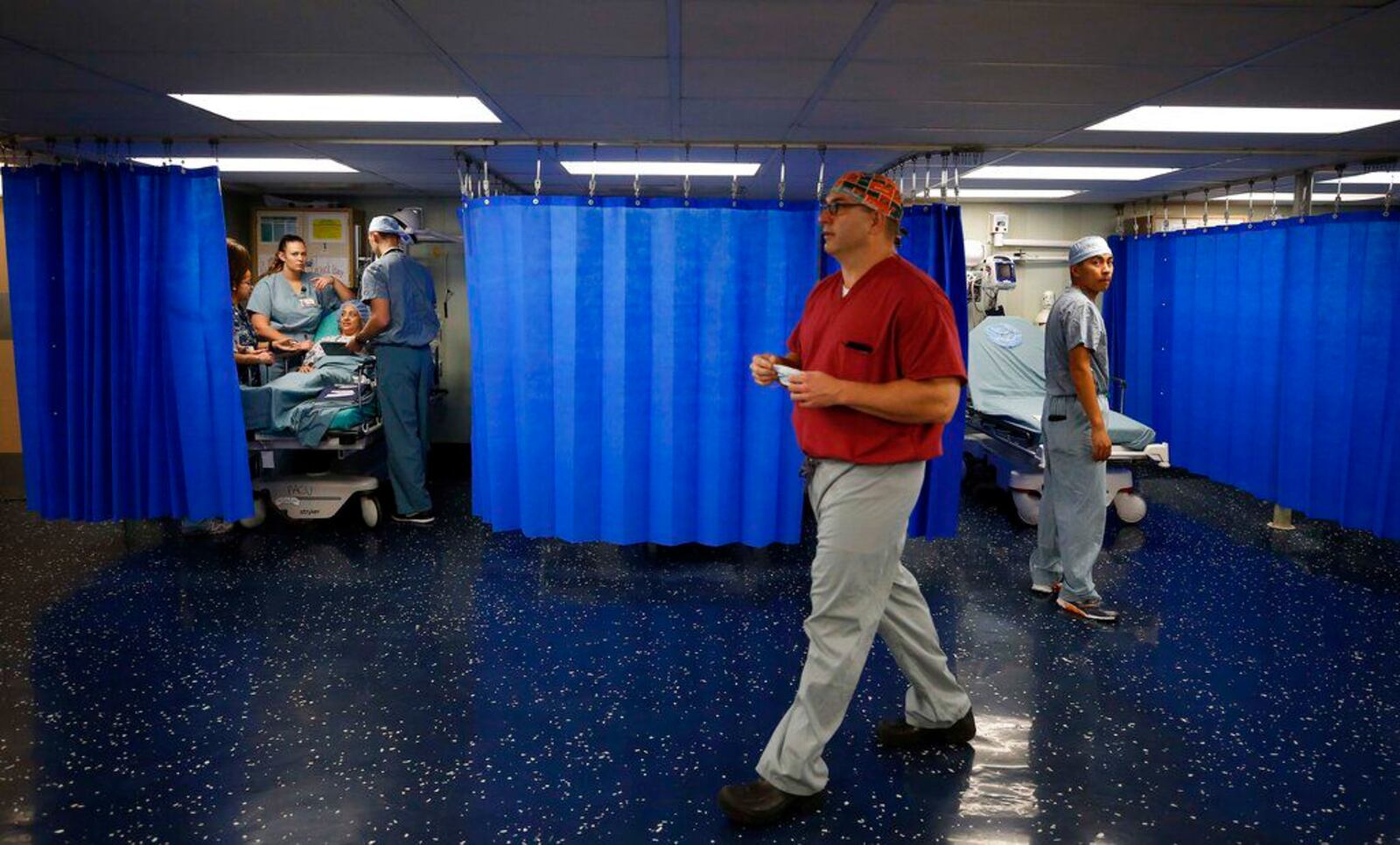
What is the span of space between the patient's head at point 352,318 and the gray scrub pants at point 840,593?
3806 mm

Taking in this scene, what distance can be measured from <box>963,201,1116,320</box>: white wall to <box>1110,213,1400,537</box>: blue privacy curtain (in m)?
0.80

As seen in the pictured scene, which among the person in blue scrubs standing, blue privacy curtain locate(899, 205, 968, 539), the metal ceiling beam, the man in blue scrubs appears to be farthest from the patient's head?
the man in blue scrubs

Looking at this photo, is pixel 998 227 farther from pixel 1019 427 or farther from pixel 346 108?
pixel 346 108

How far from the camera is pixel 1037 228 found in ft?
23.1

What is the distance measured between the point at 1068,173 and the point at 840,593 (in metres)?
4.17

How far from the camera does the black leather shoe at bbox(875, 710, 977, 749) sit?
2555 millimetres

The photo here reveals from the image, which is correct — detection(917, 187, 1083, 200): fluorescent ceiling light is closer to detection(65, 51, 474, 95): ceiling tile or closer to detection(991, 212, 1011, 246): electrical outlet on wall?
detection(991, 212, 1011, 246): electrical outlet on wall

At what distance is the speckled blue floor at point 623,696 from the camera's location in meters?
2.23

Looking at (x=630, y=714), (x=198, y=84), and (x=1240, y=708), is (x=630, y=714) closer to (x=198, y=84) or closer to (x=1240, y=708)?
(x=1240, y=708)

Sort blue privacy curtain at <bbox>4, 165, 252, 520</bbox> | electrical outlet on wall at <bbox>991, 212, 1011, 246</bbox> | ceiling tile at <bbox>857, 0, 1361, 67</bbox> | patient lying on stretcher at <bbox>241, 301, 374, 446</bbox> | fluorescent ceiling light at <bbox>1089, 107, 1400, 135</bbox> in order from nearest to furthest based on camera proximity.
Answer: ceiling tile at <bbox>857, 0, 1361, 67</bbox>, fluorescent ceiling light at <bbox>1089, 107, 1400, 135</bbox>, blue privacy curtain at <bbox>4, 165, 252, 520</bbox>, patient lying on stretcher at <bbox>241, 301, 374, 446</bbox>, electrical outlet on wall at <bbox>991, 212, 1011, 246</bbox>

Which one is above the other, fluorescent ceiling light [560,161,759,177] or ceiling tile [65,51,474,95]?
fluorescent ceiling light [560,161,759,177]

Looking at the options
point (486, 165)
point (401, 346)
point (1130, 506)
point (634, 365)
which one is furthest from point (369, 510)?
point (1130, 506)

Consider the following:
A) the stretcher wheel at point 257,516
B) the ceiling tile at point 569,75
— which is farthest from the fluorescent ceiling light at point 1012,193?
the stretcher wheel at point 257,516

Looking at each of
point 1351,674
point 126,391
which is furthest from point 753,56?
point 126,391
